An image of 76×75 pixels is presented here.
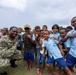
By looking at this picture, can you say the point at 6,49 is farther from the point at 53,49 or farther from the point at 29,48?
the point at 53,49

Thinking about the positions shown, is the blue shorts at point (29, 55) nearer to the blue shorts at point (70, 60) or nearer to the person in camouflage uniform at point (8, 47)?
the person in camouflage uniform at point (8, 47)

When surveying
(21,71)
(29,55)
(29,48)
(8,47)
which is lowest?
(21,71)

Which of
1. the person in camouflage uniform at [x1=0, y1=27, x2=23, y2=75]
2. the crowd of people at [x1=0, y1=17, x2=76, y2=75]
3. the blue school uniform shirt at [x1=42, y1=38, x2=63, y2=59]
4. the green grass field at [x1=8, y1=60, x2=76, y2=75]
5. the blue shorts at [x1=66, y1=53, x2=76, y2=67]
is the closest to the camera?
the blue shorts at [x1=66, y1=53, x2=76, y2=67]

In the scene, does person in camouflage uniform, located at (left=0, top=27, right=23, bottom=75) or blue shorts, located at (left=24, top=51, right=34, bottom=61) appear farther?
blue shorts, located at (left=24, top=51, right=34, bottom=61)

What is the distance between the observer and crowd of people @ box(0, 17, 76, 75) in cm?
520

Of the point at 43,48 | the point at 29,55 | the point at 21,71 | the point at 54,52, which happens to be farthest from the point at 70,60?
the point at 21,71

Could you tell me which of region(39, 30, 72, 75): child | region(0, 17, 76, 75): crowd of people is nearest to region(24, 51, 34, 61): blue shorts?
region(0, 17, 76, 75): crowd of people

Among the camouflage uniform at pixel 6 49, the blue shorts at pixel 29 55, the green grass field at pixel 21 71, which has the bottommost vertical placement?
the green grass field at pixel 21 71

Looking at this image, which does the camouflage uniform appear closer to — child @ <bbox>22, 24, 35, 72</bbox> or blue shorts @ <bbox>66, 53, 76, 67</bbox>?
child @ <bbox>22, 24, 35, 72</bbox>

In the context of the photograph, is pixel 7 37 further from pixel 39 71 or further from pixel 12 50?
pixel 39 71

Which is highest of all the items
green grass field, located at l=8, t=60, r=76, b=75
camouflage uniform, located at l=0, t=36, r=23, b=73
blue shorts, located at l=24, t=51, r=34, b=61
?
camouflage uniform, located at l=0, t=36, r=23, b=73

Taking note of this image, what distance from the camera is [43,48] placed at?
5895mm

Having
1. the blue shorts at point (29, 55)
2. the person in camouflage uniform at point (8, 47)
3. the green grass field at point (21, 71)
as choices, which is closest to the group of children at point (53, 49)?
the blue shorts at point (29, 55)

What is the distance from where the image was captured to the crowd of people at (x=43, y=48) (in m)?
5.20
